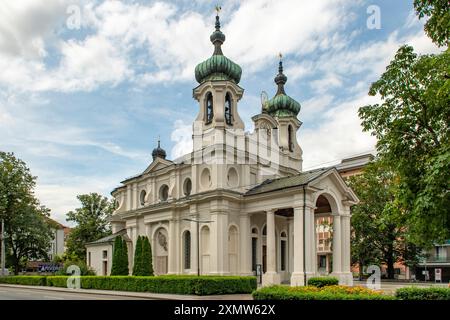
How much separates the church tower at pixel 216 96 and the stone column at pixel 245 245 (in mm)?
7910

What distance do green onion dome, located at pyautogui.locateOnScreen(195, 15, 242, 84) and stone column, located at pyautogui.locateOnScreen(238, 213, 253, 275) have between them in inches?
534

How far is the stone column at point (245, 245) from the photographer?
39250 millimetres

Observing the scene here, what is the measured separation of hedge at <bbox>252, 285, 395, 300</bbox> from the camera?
1549 cm

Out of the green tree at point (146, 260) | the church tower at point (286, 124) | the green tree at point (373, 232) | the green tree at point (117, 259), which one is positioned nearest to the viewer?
the green tree at point (146, 260)

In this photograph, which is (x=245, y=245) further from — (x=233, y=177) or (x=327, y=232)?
(x=327, y=232)

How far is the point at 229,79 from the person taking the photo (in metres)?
44.3

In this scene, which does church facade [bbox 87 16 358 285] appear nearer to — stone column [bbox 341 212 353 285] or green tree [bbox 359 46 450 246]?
stone column [bbox 341 212 353 285]

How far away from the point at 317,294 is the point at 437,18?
967 cm

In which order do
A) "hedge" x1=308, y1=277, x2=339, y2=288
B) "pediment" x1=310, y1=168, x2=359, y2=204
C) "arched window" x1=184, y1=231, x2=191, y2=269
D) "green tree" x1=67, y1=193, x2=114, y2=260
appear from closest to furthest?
1. "hedge" x1=308, y1=277, x2=339, y2=288
2. "pediment" x1=310, y1=168, x2=359, y2=204
3. "arched window" x1=184, y1=231, x2=191, y2=269
4. "green tree" x1=67, y1=193, x2=114, y2=260

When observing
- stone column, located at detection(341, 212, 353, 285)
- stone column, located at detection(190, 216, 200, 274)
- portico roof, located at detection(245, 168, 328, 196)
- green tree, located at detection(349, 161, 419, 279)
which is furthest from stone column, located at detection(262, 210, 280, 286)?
green tree, located at detection(349, 161, 419, 279)

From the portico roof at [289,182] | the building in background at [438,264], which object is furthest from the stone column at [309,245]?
the building in background at [438,264]

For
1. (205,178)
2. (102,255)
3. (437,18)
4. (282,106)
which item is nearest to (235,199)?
(205,178)

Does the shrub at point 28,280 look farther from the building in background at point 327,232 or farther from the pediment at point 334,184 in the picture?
the building in background at point 327,232
